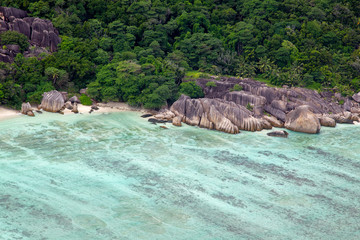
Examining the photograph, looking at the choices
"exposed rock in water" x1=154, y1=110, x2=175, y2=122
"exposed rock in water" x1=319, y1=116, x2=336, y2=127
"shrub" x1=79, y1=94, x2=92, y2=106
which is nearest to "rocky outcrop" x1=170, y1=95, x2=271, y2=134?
"exposed rock in water" x1=154, y1=110, x2=175, y2=122

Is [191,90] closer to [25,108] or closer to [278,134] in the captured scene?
[278,134]

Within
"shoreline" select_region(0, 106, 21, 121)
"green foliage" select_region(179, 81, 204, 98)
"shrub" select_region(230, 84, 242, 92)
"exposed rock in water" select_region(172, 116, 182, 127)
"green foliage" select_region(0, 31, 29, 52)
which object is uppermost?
"green foliage" select_region(0, 31, 29, 52)

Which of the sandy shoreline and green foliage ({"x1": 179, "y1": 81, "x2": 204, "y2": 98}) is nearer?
the sandy shoreline

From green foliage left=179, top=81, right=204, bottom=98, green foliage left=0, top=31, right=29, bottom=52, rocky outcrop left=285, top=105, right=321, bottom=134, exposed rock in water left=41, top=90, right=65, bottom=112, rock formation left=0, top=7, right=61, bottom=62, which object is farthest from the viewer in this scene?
rock formation left=0, top=7, right=61, bottom=62

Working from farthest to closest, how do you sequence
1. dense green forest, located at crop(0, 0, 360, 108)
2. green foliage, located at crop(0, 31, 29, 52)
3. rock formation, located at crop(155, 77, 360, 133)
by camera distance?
1. green foliage, located at crop(0, 31, 29, 52)
2. dense green forest, located at crop(0, 0, 360, 108)
3. rock formation, located at crop(155, 77, 360, 133)

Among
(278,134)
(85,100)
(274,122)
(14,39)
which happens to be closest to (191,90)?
(274,122)

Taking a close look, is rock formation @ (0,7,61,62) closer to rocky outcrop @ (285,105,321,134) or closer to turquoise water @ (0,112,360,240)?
turquoise water @ (0,112,360,240)
